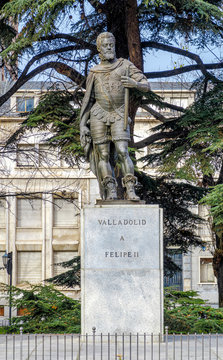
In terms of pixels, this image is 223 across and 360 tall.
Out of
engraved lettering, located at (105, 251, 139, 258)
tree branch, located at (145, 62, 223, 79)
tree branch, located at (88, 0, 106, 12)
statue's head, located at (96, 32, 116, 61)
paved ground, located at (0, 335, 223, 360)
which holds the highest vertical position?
tree branch, located at (88, 0, 106, 12)

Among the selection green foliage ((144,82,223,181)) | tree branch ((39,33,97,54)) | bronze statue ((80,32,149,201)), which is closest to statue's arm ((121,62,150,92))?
bronze statue ((80,32,149,201))

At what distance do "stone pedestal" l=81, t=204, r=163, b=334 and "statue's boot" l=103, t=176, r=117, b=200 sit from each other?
540 millimetres

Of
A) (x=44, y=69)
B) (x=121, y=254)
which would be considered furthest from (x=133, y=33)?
(x=121, y=254)

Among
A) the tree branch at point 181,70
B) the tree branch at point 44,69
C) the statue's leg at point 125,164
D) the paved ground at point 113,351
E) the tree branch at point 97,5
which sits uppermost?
the tree branch at point 97,5

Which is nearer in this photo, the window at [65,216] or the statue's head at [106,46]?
the statue's head at [106,46]

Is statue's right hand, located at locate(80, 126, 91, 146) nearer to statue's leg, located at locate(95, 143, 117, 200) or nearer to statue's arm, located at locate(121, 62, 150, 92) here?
statue's leg, located at locate(95, 143, 117, 200)

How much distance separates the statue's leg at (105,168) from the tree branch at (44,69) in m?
6.88

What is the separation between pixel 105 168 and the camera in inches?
424

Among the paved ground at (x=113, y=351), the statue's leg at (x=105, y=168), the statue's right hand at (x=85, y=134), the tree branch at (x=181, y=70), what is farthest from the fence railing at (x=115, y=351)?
the tree branch at (x=181, y=70)

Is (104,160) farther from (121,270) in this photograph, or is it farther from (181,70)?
(181,70)

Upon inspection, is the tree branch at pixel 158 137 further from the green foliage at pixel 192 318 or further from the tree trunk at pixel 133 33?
the green foliage at pixel 192 318

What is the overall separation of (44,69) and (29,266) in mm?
21799

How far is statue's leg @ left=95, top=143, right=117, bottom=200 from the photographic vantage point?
1061 centimetres

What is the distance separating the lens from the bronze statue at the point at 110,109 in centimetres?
1055
